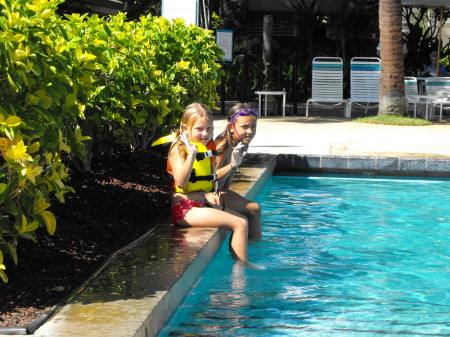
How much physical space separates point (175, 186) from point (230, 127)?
69cm

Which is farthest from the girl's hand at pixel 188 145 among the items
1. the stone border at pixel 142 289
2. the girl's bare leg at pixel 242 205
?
the girl's bare leg at pixel 242 205

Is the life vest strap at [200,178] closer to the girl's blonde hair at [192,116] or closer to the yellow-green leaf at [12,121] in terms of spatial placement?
the girl's blonde hair at [192,116]

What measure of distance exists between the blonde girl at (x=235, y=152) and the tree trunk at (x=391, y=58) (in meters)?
10.2

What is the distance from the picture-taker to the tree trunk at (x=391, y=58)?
637 inches

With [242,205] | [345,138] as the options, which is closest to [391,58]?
[345,138]

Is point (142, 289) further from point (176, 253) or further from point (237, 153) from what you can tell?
point (237, 153)

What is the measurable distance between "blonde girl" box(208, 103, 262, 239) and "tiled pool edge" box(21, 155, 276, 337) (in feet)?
1.74

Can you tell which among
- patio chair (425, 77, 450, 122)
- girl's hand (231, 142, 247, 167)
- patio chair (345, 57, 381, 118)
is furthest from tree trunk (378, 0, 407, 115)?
girl's hand (231, 142, 247, 167)

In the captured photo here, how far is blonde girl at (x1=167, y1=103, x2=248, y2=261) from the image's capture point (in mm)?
5750

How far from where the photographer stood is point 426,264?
634cm

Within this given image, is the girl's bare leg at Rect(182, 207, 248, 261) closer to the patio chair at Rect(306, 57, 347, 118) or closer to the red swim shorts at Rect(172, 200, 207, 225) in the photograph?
the red swim shorts at Rect(172, 200, 207, 225)

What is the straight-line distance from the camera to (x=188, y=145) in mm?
5578

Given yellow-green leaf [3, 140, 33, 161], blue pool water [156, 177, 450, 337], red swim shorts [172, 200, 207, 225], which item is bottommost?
blue pool water [156, 177, 450, 337]

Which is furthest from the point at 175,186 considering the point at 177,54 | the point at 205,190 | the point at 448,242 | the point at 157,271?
the point at 177,54
